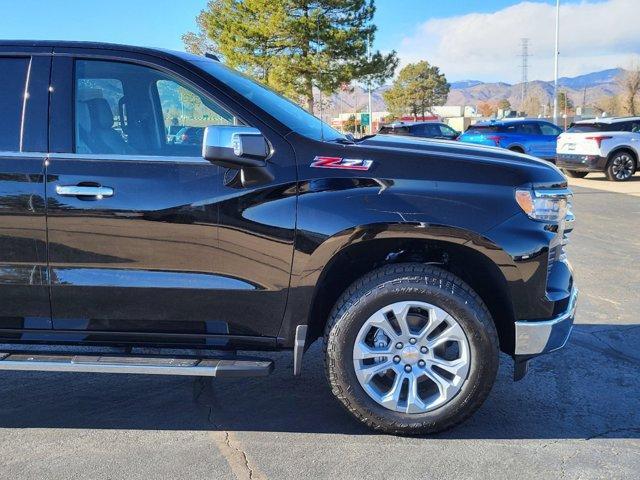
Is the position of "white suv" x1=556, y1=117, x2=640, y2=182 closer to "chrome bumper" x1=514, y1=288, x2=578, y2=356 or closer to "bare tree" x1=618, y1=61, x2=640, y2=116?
"chrome bumper" x1=514, y1=288, x2=578, y2=356

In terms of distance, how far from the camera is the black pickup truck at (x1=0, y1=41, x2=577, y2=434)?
3174 mm

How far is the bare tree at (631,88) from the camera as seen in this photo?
2185 inches

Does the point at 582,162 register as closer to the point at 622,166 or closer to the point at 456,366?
the point at 622,166

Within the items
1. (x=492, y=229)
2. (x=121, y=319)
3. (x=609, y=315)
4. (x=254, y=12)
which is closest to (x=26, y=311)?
(x=121, y=319)

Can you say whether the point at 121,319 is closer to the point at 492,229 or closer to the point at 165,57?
the point at 165,57

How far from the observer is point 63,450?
3.25m

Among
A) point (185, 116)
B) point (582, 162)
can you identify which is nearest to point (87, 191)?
point (185, 116)

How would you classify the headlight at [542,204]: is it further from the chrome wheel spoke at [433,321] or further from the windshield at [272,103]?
the windshield at [272,103]

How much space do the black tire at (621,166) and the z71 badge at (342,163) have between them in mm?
15019

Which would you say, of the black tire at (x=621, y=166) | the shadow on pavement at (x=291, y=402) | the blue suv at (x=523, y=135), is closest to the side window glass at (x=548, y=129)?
the blue suv at (x=523, y=135)

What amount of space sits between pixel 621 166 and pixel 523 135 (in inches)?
150

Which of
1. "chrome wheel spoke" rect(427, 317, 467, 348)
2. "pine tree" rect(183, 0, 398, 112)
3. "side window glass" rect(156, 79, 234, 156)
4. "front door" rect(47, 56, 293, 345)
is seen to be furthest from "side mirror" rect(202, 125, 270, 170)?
"pine tree" rect(183, 0, 398, 112)

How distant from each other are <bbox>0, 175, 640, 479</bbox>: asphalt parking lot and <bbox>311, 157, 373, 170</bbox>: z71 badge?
4.84 ft

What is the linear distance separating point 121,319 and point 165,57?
4.75 ft
